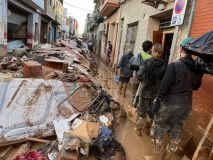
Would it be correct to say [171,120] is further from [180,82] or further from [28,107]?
[28,107]

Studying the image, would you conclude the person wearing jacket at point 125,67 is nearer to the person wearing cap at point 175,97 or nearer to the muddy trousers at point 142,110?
the muddy trousers at point 142,110

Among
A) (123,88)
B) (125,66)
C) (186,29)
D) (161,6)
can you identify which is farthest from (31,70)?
(161,6)

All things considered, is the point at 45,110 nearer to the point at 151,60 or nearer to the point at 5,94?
the point at 5,94

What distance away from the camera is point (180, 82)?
302 cm

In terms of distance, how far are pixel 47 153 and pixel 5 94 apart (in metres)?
1.54

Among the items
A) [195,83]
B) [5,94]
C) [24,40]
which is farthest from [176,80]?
[24,40]

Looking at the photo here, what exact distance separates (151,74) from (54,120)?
6.76ft

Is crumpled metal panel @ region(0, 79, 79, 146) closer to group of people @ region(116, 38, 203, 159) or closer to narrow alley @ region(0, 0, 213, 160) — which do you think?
narrow alley @ region(0, 0, 213, 160)

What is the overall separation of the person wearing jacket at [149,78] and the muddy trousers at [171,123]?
3.17ft

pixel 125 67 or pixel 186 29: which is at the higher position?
pixel 186 29

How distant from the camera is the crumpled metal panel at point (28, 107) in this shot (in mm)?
3658

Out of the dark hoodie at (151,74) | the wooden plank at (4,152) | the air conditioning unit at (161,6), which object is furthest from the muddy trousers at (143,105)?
the air conditioning unit at (161,6)

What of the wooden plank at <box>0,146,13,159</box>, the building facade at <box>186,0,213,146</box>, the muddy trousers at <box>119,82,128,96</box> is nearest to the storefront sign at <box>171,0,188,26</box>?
the building facade at <box>186,0,213,146</box>

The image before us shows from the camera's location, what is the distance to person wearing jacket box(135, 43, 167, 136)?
12.8ft
